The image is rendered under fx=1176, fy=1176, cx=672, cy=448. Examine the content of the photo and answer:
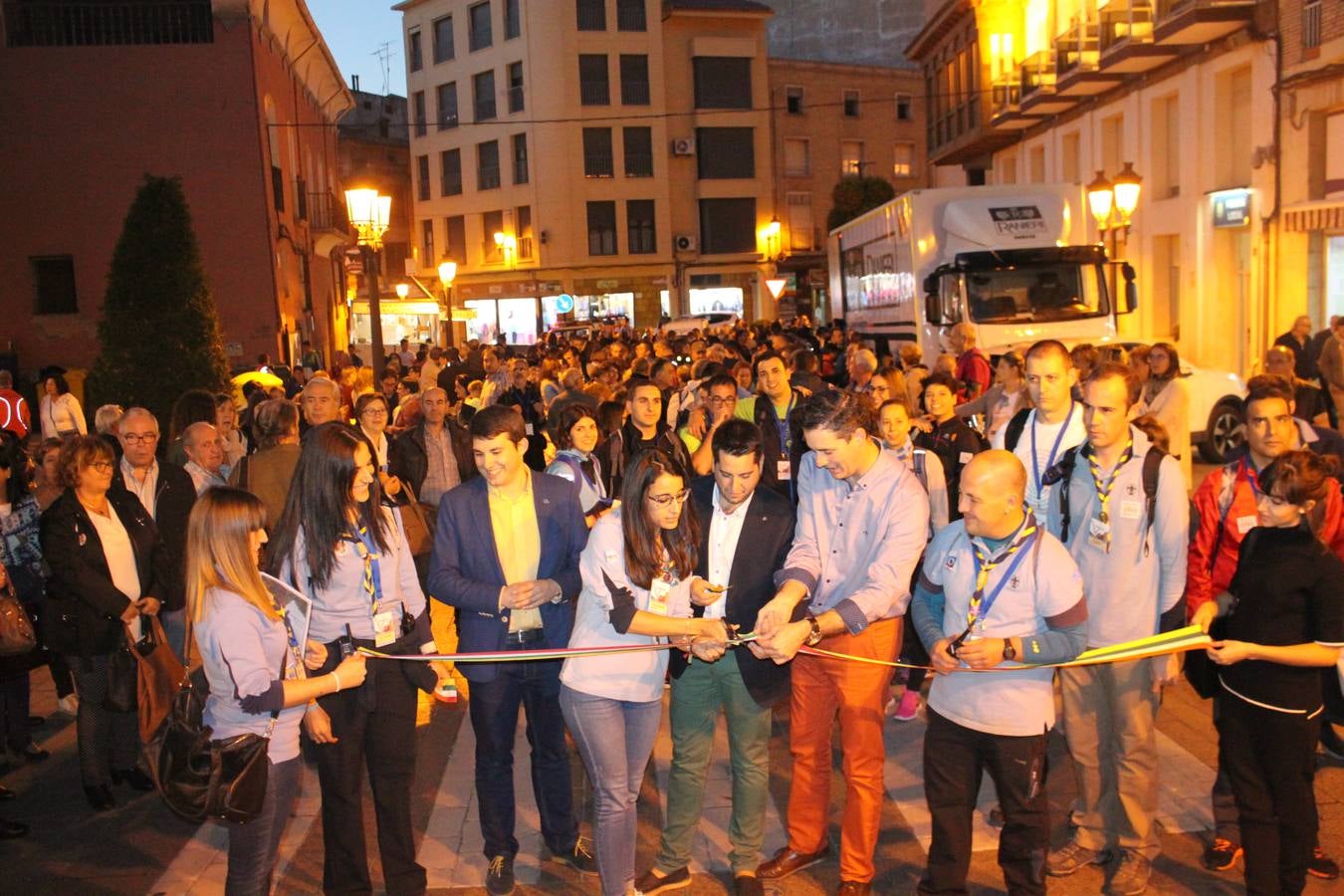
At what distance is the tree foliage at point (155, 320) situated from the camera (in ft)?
48.6

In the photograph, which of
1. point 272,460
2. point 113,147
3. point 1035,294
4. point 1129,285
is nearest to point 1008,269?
A: point 1035,294

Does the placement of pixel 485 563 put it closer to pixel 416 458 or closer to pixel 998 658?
pixel 998 658

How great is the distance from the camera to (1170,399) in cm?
884

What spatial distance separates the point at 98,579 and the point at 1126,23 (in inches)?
885

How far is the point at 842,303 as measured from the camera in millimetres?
27312

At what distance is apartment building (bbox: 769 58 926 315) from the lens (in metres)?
53.5

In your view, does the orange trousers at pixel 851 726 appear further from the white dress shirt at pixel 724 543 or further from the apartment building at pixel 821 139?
the apartment building at pixel 821 139

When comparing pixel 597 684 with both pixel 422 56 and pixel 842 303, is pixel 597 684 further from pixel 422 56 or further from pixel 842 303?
pixel 422 56

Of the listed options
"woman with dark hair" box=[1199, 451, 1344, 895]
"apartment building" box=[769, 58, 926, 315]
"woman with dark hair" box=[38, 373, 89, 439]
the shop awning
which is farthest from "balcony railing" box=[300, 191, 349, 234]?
"woman with dark hair" box=[1199, 451, 1344, 895]

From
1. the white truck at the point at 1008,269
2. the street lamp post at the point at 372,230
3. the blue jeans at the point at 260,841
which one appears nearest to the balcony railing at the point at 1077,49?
the white truck at the point at 1008,269

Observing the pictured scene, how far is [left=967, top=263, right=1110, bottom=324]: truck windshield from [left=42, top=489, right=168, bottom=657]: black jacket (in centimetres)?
1280

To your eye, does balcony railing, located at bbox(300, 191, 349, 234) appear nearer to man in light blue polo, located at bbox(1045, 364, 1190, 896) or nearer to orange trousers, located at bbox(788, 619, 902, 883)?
orange trousers, located at bbox(788, 619, 902, 883)

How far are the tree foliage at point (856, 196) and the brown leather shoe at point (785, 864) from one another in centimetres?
4539

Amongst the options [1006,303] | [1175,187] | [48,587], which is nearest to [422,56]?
[1175,187]
